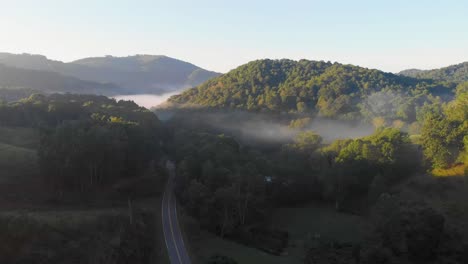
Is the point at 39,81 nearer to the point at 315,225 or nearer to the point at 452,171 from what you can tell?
the point at 315,225

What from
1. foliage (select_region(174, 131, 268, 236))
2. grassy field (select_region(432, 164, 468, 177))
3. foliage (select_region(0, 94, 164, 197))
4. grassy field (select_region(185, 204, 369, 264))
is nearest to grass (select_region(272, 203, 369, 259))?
grassy field (select_region(185, 204, 369, 264))

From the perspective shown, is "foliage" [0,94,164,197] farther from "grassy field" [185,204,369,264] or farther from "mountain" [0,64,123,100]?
"mountain" [0,64,123,100]

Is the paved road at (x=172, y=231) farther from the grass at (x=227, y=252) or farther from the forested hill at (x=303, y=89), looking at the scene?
the forested hill at (x=303, y=89)

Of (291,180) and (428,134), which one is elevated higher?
(428,134)

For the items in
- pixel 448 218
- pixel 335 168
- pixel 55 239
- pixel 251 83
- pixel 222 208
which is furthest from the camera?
pixel 251 83

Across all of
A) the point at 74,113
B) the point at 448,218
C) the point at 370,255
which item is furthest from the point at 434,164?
the point at 74,113

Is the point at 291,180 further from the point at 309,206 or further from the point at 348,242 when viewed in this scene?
the point at 348,242
